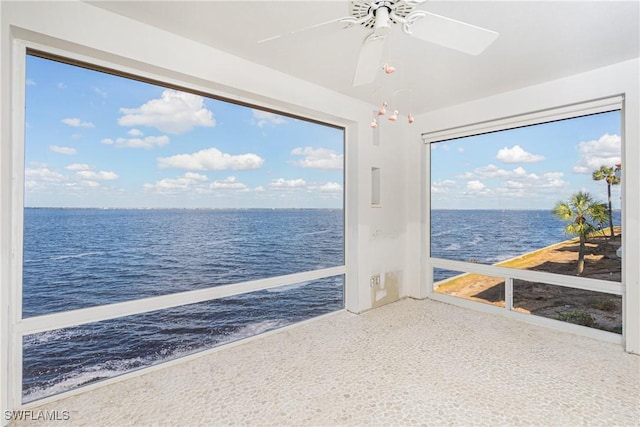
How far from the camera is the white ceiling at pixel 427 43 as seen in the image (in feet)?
6.41

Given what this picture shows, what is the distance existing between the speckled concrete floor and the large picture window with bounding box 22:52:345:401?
36 cm

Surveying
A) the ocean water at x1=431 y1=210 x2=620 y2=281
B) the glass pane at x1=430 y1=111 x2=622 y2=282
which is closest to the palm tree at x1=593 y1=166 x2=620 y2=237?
the glass pane at x1=430 y1=111 x2=622 y2=282

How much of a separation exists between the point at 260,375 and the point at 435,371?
132 centimetres

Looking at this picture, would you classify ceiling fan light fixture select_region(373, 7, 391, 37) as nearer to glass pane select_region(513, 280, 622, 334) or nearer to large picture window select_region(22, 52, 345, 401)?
large picture window select_region(22, 52, 345, 401)

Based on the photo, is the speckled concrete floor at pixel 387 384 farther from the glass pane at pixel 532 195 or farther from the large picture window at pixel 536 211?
the glass pane at pixel 532 195

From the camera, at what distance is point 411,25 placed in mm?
1543

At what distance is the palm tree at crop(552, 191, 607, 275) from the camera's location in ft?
9.96

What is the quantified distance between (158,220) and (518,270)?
3721mm

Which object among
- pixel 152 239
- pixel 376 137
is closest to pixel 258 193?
pixel 152 239

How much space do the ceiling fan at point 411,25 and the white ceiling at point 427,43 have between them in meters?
0.17

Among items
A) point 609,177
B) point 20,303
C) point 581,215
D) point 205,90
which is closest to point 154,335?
point 20,303

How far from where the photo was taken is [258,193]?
350 centimetres

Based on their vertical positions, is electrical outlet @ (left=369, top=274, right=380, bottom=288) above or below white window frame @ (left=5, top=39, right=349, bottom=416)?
below

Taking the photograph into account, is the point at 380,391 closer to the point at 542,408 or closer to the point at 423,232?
the point at 542,408
